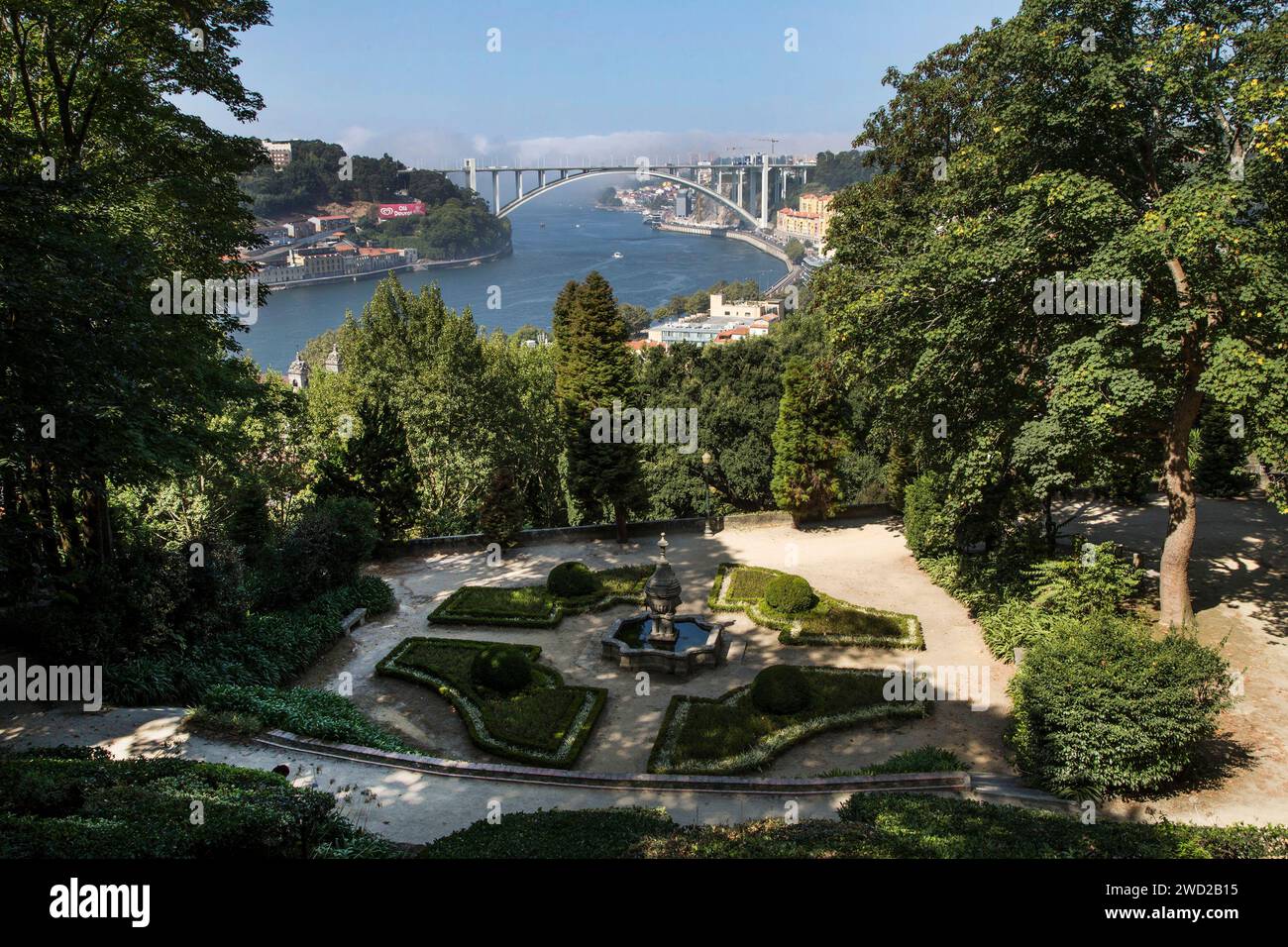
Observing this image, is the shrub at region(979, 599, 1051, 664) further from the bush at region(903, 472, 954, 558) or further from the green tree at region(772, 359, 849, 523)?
the green tree at region(772, 359, 849, 523)

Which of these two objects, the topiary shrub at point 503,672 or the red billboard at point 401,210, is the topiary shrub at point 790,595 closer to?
the topiary shrub at point 503,672

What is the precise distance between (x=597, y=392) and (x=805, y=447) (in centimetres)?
746

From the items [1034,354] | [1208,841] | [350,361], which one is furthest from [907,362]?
[350,361]

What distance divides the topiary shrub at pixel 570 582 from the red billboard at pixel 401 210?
147 m

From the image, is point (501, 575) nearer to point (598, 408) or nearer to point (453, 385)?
point (598, 408)

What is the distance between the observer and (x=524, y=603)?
81.0 feet

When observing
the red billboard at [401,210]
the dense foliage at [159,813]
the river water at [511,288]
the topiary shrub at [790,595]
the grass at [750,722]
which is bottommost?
the grass at [750,722]

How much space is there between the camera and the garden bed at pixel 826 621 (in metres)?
22.3

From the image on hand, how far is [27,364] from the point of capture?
46.4 ft

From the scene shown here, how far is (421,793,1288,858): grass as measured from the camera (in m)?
9.59

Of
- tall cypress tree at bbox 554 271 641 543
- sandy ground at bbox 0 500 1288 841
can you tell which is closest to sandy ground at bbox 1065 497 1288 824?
sandy ground at bbox 0 500 1288 841

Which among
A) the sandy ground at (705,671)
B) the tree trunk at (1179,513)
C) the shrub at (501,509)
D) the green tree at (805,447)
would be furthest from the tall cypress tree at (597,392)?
the tree trunk at (1179,513)

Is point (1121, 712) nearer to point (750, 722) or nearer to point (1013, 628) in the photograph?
point (1013, 628)

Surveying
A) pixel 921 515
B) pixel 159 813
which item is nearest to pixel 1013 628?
pixel 921 515
